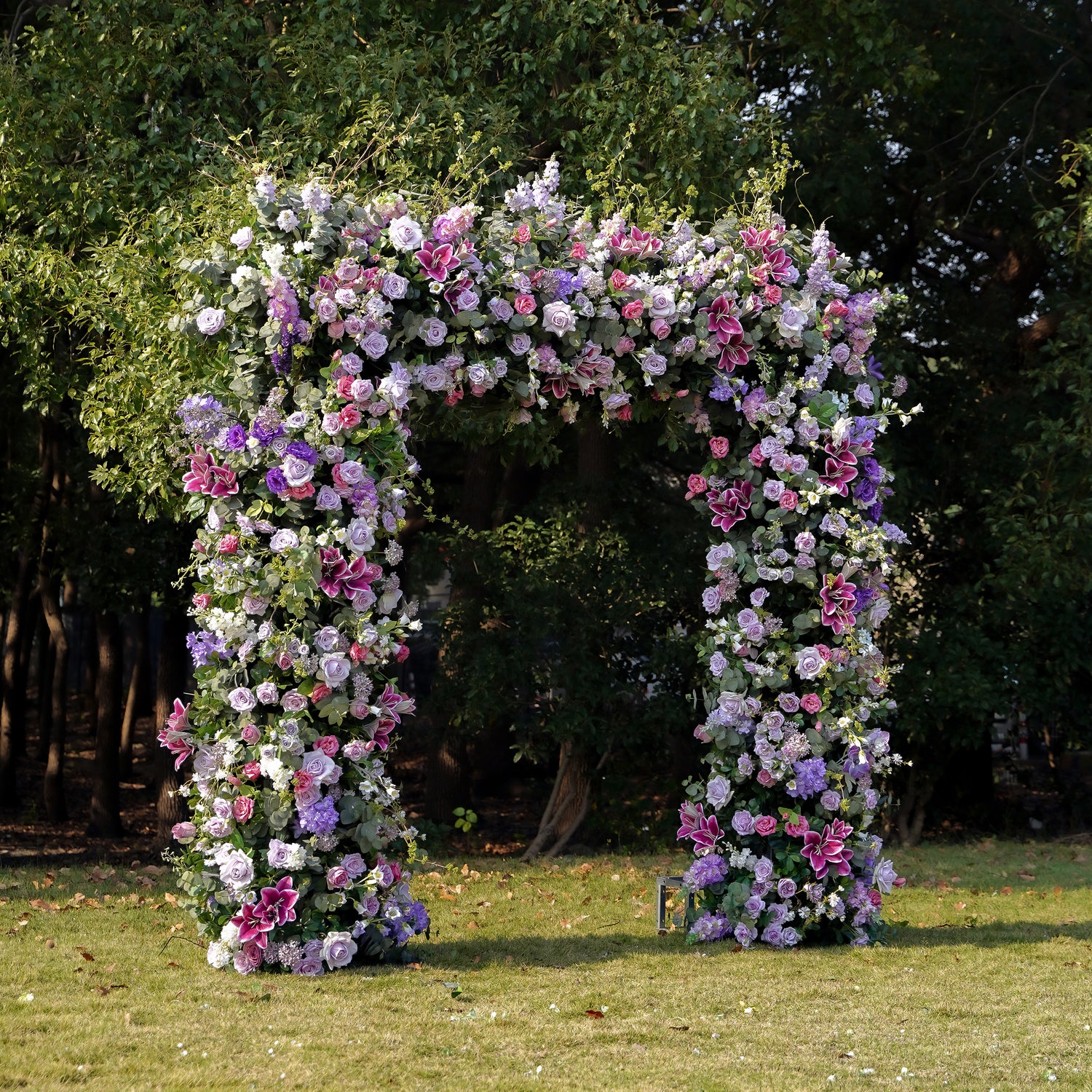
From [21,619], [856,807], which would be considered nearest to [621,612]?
[856,807]

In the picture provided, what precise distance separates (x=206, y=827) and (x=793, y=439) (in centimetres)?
328

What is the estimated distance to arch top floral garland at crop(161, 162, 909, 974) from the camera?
18.8 feet

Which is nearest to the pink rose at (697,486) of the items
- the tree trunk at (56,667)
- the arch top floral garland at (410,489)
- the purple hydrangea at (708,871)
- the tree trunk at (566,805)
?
the arch top floral garland at (410,489)

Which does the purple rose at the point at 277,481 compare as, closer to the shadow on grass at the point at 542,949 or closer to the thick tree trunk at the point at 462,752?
the shadow on grass at the point at 542,949

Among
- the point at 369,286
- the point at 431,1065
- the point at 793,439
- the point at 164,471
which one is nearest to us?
the point at 431,1065

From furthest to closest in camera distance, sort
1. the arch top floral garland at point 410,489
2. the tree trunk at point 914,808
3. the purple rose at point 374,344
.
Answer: the tree trunk at point 914,808 < the purple rose at point 374,344 < the arch top floral garland at point 410,489

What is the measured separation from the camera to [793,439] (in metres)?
6.68

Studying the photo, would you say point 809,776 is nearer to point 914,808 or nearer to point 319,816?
point 319,816

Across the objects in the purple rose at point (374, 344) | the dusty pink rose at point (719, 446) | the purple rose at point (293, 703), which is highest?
the purple rose at point (374, 344)

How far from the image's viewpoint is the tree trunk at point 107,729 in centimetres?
1308

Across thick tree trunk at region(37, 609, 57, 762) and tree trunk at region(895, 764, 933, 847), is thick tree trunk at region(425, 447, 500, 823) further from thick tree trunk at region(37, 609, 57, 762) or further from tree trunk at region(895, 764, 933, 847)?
thick tree trunk at region(37, 609, 57, 762)

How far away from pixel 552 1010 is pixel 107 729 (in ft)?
29.3

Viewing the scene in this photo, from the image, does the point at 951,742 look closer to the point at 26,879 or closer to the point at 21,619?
the point at 26,879

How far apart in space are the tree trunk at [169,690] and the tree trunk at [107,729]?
64 cm
